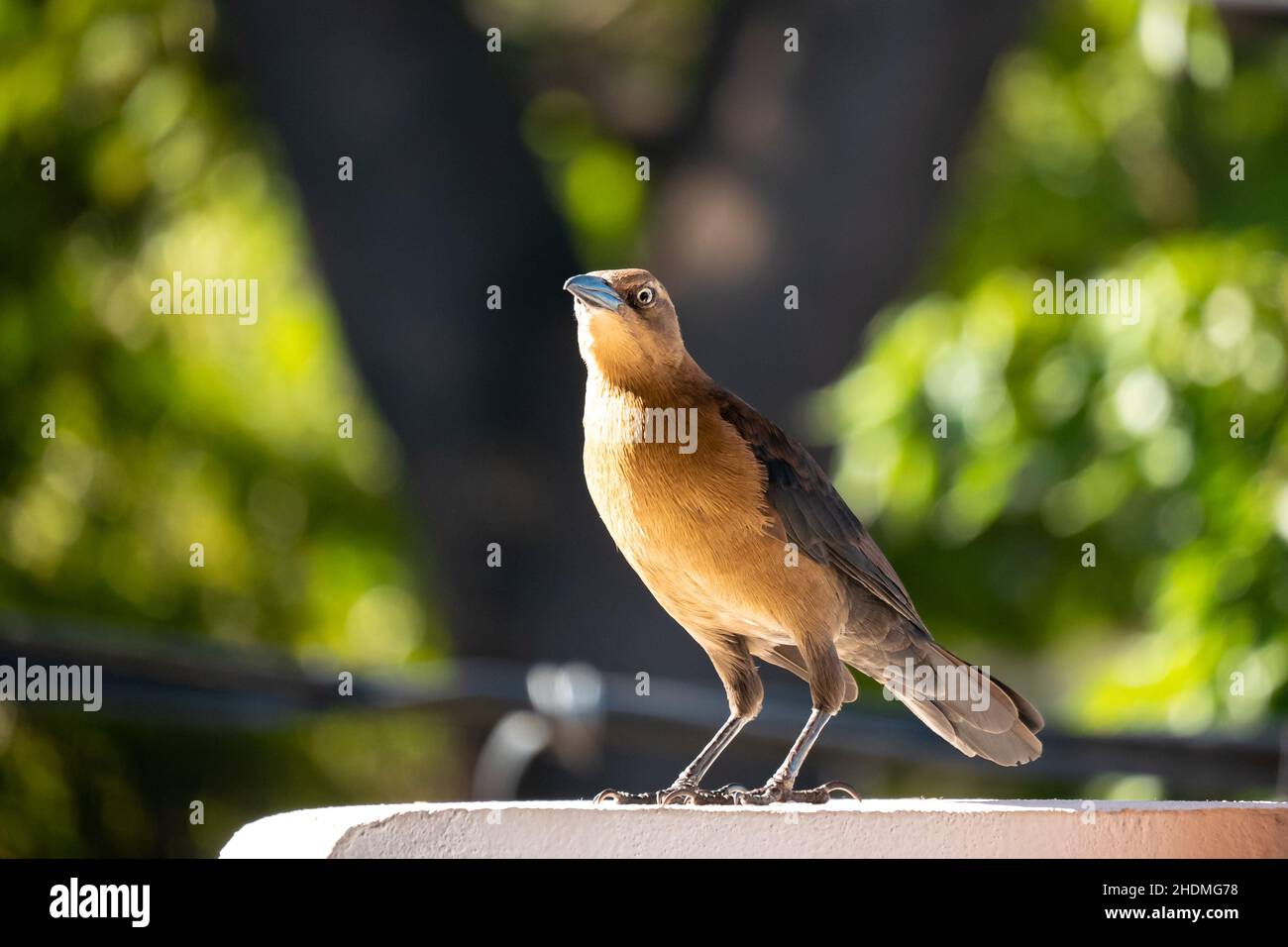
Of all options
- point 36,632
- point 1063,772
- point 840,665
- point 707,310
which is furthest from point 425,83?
point 840,665

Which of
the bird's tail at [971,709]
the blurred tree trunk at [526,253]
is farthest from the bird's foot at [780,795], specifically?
the blurred tree trunk at [526,253]

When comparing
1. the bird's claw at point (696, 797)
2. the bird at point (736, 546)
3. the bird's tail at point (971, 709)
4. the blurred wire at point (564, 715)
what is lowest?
the blurred wire at point (564, 715)

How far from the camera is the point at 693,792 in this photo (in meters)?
3.81

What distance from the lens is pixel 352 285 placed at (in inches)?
322

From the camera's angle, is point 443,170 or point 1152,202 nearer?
point 443,170

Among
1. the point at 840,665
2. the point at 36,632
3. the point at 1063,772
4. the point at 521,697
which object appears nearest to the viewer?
the point at 840,665

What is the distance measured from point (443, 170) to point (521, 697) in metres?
2.90

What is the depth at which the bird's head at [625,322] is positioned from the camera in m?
3.86

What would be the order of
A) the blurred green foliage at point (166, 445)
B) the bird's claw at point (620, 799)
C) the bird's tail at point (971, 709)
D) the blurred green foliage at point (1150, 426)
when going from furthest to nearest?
the blurred green foliage at point (166, 445)
the blurred green foliage at point (1150, 426)
the bird's tail at point (971, 709)
the bird's claw at point (620, 799)

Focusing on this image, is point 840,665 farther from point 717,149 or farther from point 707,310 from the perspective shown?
point 717,149

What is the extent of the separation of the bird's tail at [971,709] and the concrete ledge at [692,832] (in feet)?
1.65

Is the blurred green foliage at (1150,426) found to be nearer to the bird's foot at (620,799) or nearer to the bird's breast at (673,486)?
the bird's breast at (673,486)

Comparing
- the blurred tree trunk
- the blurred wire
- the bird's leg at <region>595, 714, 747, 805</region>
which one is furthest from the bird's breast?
the blurred tree trunk

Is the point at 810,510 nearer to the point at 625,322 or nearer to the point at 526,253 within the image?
the point at 625,322
